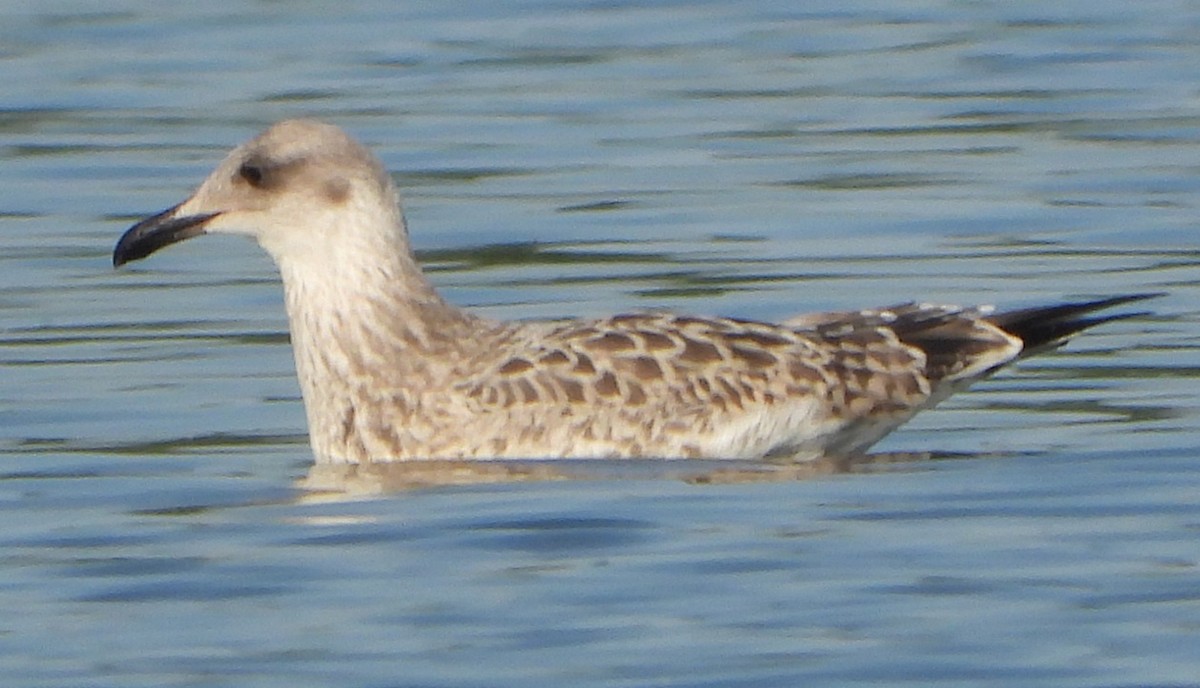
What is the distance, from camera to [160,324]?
15438 mm

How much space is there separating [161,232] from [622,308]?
9.49 feet

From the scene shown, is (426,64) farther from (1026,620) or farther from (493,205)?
(1026,620)

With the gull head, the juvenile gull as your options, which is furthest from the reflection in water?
the gull head

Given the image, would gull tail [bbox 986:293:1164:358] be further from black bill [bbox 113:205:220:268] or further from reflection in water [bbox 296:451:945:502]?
black bill [bbox 113:205:220:268]

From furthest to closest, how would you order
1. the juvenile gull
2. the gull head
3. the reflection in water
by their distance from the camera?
the gull head
the juvenile gull
the reflection in water

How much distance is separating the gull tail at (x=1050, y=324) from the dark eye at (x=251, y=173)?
2.62 meters

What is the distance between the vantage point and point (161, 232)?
13.0 meters

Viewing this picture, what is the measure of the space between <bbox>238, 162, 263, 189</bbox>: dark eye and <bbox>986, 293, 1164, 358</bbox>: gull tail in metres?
2.62

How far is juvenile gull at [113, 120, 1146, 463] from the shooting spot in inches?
499

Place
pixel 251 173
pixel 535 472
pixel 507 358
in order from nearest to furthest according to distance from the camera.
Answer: pixel 535 472 < pixel 507 358 < pixel 251 173

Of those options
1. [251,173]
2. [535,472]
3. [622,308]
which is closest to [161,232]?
[251,173]

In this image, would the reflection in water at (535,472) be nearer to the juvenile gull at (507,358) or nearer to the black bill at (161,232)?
the juvenile gull at (507,358)

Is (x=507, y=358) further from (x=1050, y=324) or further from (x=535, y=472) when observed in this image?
(x=1050, y=324)

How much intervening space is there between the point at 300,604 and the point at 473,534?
3.35ft
